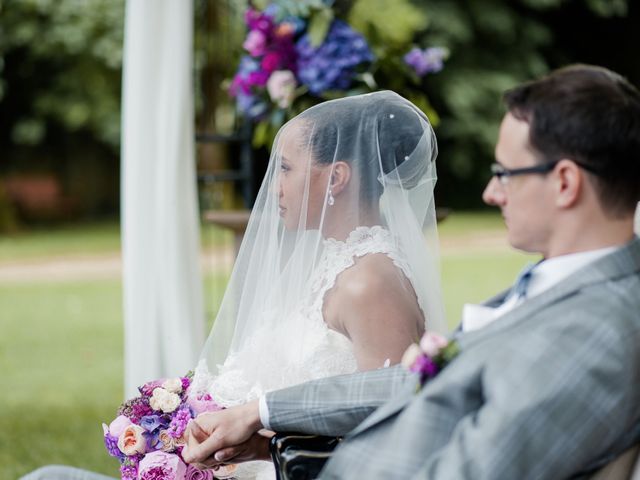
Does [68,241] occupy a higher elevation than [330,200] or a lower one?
lower

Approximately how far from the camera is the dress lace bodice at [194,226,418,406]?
7.16 ft

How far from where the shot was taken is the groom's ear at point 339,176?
7.52 feet

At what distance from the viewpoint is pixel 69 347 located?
8.50 metres

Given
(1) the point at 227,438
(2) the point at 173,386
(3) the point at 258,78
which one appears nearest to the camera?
(1) the point at 227,438

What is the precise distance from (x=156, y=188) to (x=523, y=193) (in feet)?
9.87

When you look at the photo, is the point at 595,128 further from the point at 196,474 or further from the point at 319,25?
the point at 319,25

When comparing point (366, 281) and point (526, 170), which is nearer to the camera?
point (526, 170)

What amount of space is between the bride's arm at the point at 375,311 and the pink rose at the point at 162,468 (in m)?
0.42

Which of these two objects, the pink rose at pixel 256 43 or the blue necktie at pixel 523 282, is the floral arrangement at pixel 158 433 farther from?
the pink rose at pixel 256 43

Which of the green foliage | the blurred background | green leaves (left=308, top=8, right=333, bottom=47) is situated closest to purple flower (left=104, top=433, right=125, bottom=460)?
green leaves (left=308, top=8, right=333, bottom=47)

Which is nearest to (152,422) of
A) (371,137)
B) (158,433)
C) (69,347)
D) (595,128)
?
(158,433)

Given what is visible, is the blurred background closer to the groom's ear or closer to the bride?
the bride

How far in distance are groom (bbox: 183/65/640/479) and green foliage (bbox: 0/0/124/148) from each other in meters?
18.3

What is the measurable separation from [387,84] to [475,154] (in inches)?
647
